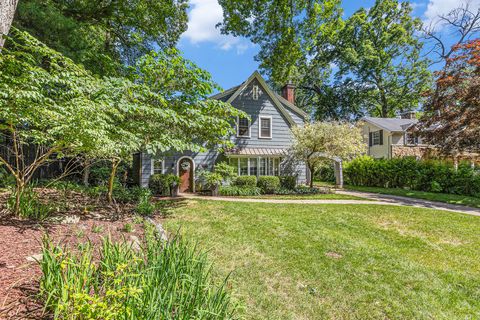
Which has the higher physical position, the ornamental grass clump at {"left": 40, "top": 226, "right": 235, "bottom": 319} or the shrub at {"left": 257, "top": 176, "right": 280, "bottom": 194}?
the shrub at {"left": 257, "top": 176, "right": 280, "bottom": 194}

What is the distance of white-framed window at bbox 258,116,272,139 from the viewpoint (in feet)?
53.0

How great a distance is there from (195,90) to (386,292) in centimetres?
798

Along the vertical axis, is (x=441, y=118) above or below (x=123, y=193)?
above

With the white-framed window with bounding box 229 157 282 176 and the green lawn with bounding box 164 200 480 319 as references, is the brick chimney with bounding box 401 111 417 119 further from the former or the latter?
the green lawn with bounding box 164 200 480 319

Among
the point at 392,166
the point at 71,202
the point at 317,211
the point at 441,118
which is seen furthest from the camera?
the point at 392,166

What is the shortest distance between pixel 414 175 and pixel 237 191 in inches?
459

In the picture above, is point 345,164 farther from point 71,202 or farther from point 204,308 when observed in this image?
point 204,308

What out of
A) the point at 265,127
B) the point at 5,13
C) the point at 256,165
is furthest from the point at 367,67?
the point at 5,13

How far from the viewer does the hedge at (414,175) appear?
14.2 meters

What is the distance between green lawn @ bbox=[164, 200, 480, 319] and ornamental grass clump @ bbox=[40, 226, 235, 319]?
0.65 meters

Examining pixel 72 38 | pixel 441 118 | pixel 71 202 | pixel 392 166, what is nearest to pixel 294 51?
pixel 441 118

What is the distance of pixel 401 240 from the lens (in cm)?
644

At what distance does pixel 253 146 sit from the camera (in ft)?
52.0

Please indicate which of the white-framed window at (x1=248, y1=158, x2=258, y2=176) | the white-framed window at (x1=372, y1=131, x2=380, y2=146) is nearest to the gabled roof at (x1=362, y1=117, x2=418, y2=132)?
the white-framed window at (x1=372, y1=131, x2=380, y2=146)
